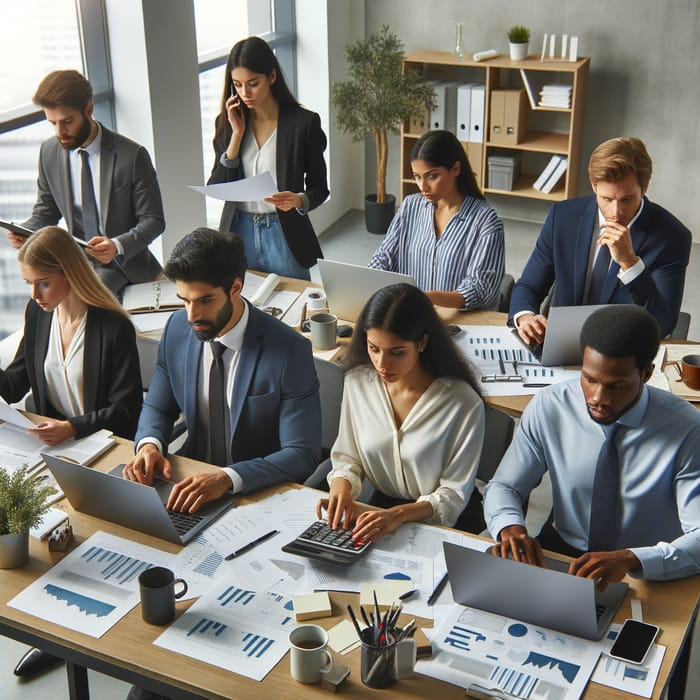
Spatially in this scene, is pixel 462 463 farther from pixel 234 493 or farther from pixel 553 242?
pixel 553 242

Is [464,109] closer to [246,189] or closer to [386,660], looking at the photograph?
[246,189]

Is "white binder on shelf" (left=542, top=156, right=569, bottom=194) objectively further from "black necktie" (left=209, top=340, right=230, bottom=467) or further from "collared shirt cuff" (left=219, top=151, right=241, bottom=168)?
"black necktie" (left=209, top=340, right=230, bottom=467)

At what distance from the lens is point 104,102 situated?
5016 millimetres

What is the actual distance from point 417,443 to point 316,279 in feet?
12.4

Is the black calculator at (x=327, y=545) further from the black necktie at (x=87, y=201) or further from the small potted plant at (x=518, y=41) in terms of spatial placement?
the small potted plant at (x=518, y=41)

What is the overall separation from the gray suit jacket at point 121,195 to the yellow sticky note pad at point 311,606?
226 cm

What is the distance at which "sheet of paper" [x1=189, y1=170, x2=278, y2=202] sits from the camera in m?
3.90

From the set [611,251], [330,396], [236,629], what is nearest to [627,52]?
[611,251]

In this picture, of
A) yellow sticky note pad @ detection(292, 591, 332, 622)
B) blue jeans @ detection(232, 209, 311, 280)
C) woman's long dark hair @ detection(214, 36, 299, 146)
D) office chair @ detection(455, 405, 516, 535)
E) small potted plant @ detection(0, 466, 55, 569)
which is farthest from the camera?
blue jeans @ detection(232, 209, 311, 280)

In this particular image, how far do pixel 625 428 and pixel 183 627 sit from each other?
123 cm

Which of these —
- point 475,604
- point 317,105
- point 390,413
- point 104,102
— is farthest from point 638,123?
point 475,604

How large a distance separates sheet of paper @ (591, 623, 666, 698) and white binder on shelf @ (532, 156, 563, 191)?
5.12 meters

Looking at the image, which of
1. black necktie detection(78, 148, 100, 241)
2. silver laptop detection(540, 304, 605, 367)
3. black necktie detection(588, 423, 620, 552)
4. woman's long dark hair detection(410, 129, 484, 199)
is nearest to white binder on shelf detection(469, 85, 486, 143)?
woman's long dark hair detection(410, 129, 484, 199)

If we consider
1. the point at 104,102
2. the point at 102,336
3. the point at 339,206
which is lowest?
the point at 339,206
